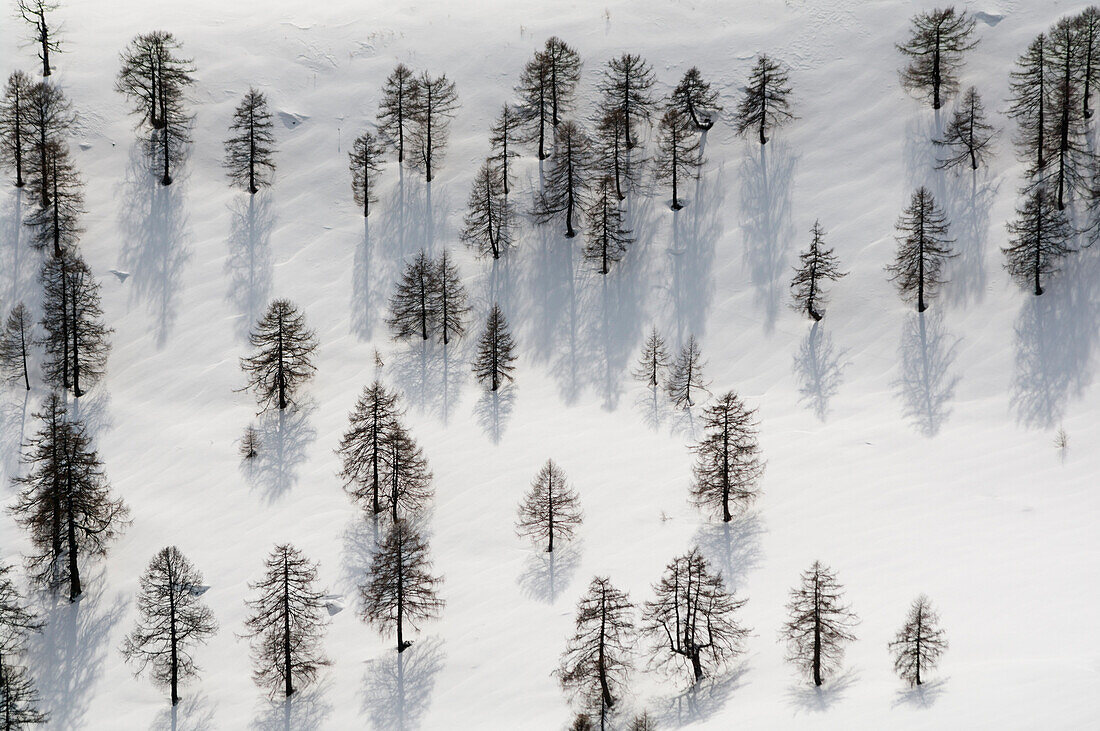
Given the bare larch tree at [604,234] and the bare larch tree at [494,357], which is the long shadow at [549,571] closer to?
the bare larch tree at [494,357]

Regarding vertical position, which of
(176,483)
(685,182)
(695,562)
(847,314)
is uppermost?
(685,182)

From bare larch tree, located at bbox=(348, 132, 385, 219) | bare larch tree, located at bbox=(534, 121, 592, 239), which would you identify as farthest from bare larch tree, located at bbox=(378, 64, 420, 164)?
bare larch tree, located at bbox=(534, 121, 592, 239)

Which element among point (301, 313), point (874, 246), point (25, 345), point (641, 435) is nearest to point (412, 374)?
point (301, 313)

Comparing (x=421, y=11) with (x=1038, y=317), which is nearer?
(x=1038, y=317)

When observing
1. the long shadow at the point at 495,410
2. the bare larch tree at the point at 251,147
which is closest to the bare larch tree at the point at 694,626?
the long shadow at the point at 495,410

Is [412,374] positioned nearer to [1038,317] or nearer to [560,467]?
[560,467]

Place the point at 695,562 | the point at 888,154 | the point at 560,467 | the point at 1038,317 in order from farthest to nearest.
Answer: the point at 888,154
the point at 1038,317
the point at 560,467
the point at 695,562

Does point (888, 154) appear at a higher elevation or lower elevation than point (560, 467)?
higher
